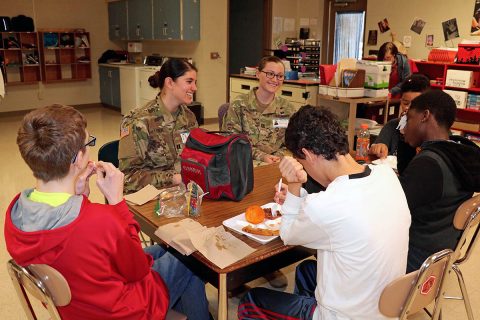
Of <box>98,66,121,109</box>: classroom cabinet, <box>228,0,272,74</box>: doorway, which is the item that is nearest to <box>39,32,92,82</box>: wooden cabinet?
<box>98,66,121,109</box>: classroom cabinet

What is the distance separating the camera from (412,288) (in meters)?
1.32

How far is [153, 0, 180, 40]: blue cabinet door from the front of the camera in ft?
23.0

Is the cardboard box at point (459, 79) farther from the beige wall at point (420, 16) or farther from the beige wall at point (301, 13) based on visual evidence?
the beige wall at point (301, 13)

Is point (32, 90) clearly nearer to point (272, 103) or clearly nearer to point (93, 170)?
point (272, 103)

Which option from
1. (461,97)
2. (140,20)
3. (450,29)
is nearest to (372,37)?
(450,29)

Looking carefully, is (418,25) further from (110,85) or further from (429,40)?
(110,85)

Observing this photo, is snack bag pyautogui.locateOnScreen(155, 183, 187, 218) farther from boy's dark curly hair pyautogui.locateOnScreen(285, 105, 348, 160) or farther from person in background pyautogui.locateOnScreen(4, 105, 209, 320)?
boy's dark curly hair pyautogui.locateOnScreen(285, 105, 348, 160)

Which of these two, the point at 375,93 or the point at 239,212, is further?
the point at 375,93

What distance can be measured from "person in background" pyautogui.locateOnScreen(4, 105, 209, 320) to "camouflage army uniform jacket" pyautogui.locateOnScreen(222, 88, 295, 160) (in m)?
1.80

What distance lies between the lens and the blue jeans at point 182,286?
168cm

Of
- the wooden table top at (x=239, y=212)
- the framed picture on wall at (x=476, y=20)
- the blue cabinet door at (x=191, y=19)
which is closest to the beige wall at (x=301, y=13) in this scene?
the blue cabinet door at (x=191, y=19)

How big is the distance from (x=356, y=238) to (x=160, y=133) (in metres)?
1.53

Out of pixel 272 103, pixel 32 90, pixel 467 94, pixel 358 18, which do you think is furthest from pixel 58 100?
pixel 467 94

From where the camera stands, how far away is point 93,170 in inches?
61.3
